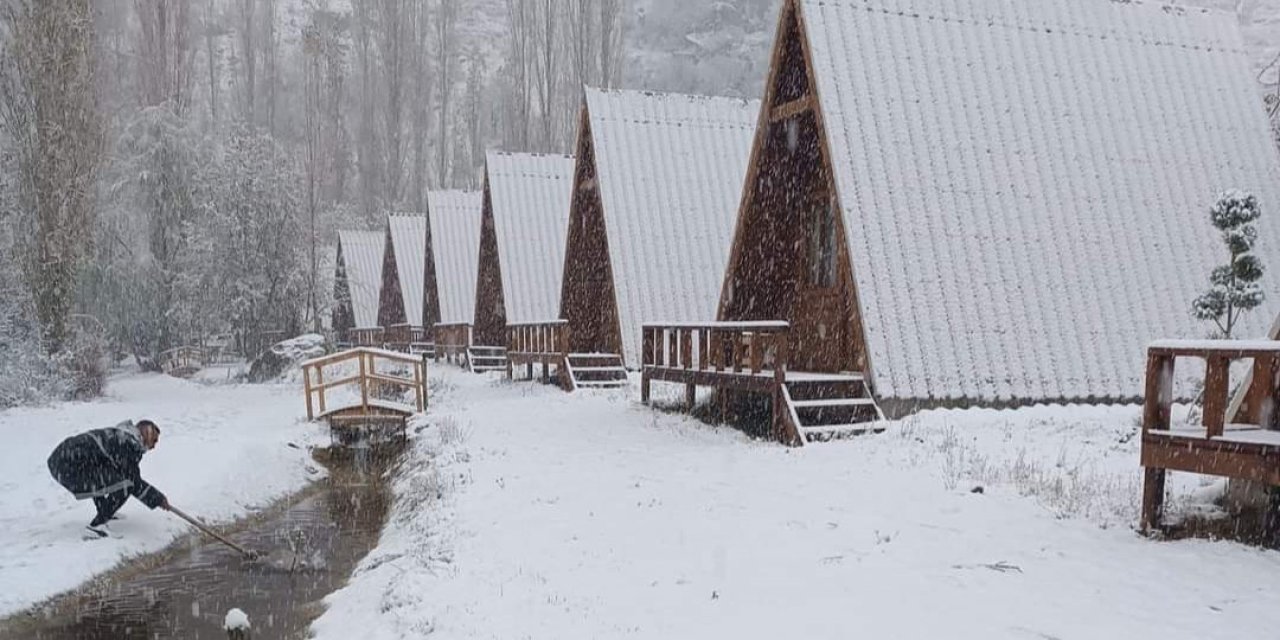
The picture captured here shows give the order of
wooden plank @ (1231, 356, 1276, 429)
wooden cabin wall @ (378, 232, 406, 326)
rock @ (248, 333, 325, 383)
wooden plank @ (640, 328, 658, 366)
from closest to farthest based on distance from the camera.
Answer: wooden plank @ (1231, 356, 1276, 429)
wooden plank @ (640, 328, 658, 366)
rock @ (248, 333, 325, 383)
wooden cabin wall @ (378, 232, 406, 326)

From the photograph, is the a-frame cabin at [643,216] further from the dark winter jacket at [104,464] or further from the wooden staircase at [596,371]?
the dark winter jacket at [104,464]

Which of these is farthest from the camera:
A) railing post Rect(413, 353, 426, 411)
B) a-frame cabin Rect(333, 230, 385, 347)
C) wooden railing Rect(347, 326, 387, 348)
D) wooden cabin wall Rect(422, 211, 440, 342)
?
a-frame cabin Rect(333, 230, 385, 347)

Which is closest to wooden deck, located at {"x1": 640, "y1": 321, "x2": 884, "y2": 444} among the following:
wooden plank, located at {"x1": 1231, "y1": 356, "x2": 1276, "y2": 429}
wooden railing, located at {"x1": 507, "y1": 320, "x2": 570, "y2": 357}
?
wooden plank, located at {"x1": 1231, "y1": 356, "x2": 1276, "y2": 429}

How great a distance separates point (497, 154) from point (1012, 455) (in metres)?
20.0

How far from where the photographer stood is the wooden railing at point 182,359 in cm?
3169

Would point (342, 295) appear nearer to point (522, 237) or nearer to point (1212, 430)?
point (522, 237)

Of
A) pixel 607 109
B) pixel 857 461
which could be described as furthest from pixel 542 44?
pixel 857 461

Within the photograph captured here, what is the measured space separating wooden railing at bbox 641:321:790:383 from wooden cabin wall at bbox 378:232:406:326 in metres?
24.2

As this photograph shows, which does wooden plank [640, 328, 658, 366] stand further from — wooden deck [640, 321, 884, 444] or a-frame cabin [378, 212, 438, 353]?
a-frame cabin [378, 212, 438, 353]

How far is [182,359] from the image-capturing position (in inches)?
1266

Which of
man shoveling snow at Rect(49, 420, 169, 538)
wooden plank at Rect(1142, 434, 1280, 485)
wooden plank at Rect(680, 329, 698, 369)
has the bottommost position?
man shoveling snow at Rect(49, 420, 169, 538)

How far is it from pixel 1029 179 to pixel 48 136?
21.1 meters

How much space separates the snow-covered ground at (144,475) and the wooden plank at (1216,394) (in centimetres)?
938

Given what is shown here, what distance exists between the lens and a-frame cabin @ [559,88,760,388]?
1922 centimetres
